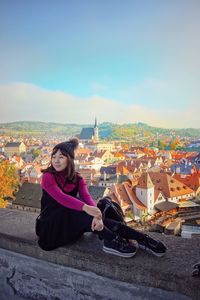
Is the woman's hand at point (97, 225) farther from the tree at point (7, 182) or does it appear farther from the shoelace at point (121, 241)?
the tree at point (7, 182)

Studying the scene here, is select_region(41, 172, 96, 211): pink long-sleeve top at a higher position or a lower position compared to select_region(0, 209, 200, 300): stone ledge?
higher

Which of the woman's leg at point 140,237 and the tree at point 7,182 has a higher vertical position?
the woman's leg at point 140,237

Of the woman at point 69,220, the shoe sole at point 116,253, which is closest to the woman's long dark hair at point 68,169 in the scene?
the woman at point 69,220

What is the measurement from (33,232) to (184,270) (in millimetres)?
816

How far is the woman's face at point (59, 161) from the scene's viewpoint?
1.54m

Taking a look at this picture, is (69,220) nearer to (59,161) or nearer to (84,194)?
(84,194)

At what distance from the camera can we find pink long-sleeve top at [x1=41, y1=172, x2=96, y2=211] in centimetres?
141

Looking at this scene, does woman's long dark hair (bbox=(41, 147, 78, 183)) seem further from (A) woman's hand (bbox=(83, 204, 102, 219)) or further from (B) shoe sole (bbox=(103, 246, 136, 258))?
(B) shoe sole (bbox=(103, 246, 136, 258))

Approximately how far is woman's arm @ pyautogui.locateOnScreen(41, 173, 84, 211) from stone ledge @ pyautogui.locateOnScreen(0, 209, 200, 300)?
19cm

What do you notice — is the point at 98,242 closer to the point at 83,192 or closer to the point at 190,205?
the point at 83,192

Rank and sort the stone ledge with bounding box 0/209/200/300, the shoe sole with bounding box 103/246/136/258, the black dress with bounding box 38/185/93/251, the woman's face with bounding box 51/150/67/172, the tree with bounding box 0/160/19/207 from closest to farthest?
1. the stone ledge with bounding box 0/209/200/300
2. the shoe sole with bounding box 103/246/136/258
3. the black dress with bounding box 38/185/93/251
4. the woman's face with bounding box 51/150/67/172
5. the tree with bounding box 0/160/19/207

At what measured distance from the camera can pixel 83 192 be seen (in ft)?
5.25

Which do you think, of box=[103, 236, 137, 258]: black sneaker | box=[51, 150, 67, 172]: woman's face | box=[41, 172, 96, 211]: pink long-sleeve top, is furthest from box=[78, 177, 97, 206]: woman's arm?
box=[103, 236, 137, 258]: black sneaker

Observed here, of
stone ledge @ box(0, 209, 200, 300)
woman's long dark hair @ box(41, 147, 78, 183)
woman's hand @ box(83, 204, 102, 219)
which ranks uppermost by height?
woman's long dark hair @ box(41, 147, 78, 183)
